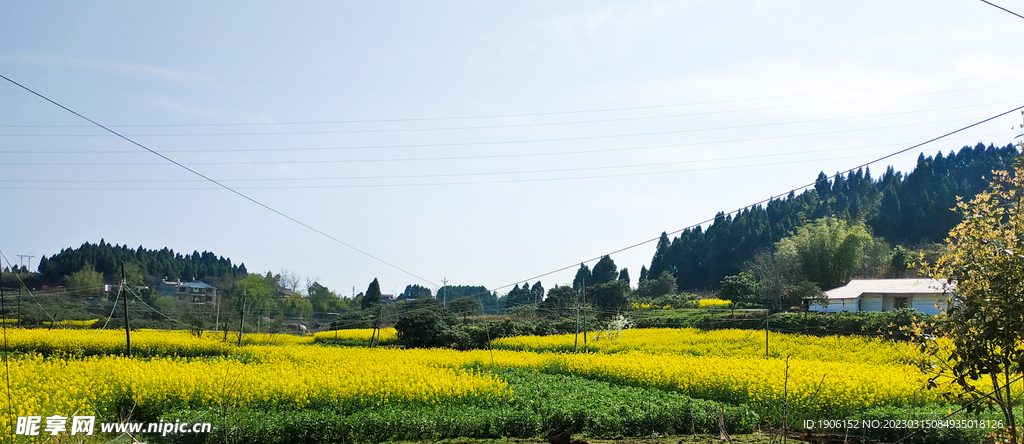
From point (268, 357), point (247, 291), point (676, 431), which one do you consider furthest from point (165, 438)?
point (247, 291)

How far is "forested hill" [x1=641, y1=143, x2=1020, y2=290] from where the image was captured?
258 ft

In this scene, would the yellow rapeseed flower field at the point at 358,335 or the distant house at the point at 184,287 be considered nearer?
the yellow rapeseed flower field at the point at 358,335

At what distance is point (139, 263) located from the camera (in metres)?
76.9

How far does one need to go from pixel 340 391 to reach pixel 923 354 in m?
9.65

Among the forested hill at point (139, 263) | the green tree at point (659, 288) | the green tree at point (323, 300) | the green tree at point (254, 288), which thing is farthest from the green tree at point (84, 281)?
the green tree at point (659, 288)

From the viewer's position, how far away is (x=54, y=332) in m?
26.3

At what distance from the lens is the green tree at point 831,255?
5522cm

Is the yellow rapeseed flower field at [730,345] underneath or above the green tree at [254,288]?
underneath

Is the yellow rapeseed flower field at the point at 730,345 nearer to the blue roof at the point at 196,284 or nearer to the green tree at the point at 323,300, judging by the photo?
the green tree at the point at 323,300

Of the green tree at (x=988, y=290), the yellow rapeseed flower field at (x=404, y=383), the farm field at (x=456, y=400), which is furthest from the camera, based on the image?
the yellow rapeseed flower field at (x=404, y=383)

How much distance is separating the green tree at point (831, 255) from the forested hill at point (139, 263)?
2222 inches

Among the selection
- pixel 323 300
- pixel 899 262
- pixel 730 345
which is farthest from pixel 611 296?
pixel 323 300

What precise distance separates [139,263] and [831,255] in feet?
261

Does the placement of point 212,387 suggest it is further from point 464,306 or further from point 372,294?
point 372,294
